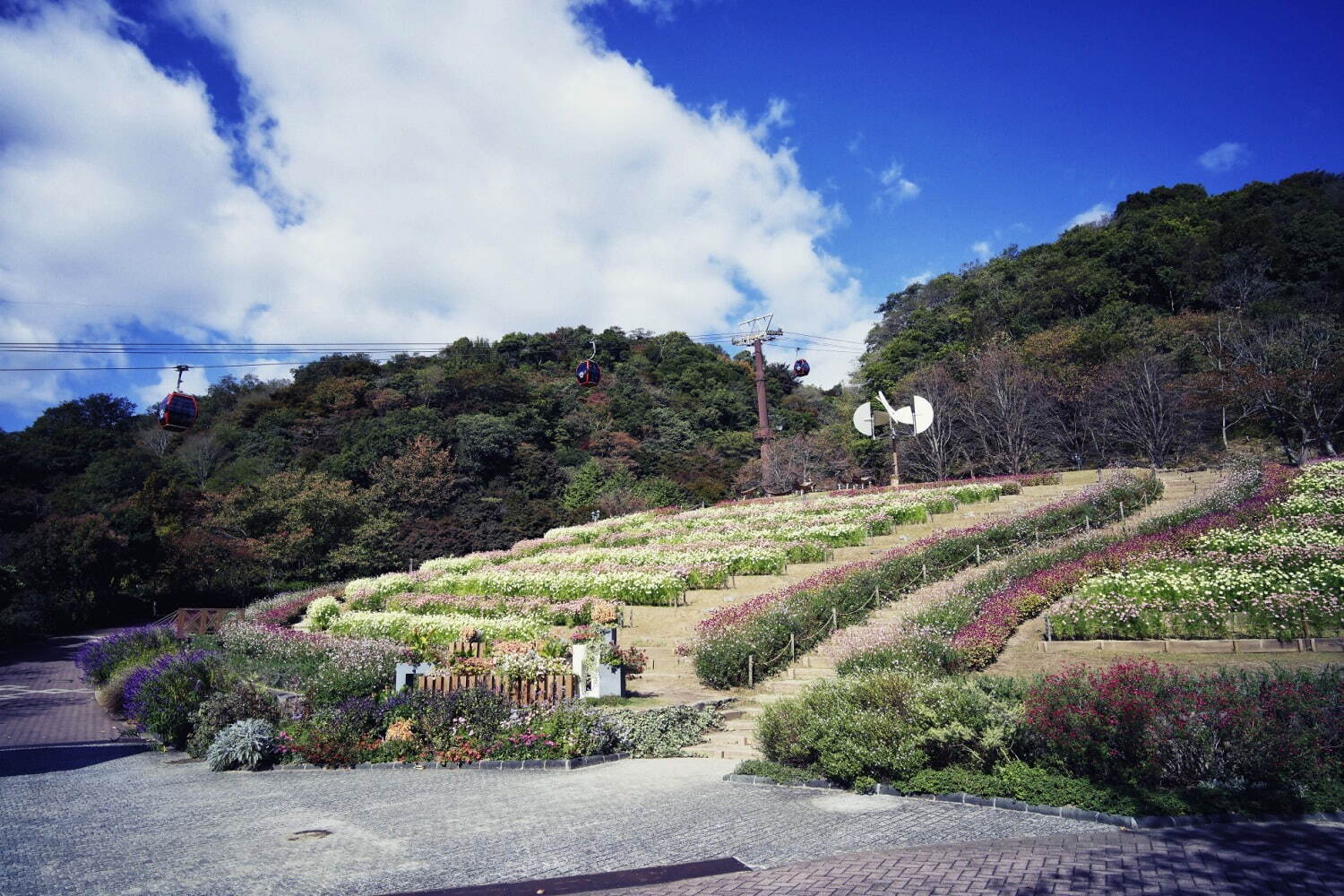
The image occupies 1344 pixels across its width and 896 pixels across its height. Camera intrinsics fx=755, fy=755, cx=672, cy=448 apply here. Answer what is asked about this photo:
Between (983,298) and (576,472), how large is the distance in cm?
3126

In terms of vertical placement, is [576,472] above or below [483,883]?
above

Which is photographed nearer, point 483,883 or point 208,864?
point 483,883

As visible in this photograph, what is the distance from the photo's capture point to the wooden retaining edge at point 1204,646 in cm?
955

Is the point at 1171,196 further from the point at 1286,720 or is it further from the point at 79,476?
the point at 79,476

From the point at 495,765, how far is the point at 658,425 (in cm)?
4895

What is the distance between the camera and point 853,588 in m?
15.3

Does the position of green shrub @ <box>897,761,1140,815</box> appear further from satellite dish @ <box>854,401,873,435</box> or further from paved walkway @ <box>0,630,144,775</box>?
satellite dish @ <box>854,401,873,435</box>

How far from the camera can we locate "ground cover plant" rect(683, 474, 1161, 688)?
41.1 feet

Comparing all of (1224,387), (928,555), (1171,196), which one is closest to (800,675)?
(928,555)

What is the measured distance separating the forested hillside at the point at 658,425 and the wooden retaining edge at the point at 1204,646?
23928 millimetres

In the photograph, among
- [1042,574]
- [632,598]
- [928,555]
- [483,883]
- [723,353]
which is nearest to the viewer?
[483,883]

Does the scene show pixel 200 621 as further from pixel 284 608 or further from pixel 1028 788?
pixel 1028 788

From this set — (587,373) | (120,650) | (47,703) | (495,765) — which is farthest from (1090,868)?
(120,650)

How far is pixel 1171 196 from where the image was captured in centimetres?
6050
